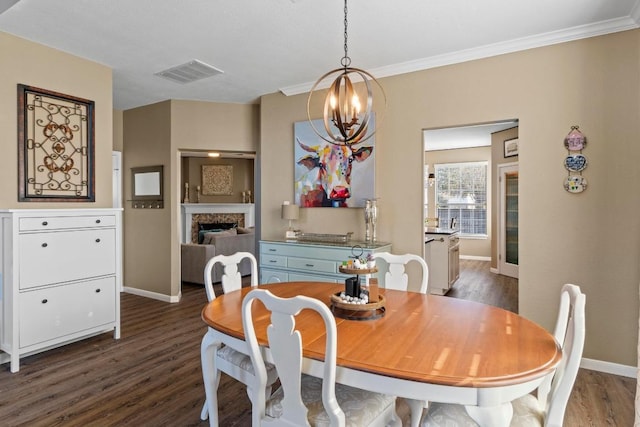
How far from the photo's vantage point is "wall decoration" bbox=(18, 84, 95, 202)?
316cm

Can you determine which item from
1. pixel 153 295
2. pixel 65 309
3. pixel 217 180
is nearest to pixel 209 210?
pixel 217 180

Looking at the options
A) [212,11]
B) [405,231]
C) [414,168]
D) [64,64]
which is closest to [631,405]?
[405,231]

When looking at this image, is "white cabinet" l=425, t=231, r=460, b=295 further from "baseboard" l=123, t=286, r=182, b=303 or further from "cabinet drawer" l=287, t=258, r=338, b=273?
"baseboard" l=123, t=286, r=182, b=303

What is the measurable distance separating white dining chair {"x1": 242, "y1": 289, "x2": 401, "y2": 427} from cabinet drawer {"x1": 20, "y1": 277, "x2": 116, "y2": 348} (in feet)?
8.10

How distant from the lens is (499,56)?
329 centimetres

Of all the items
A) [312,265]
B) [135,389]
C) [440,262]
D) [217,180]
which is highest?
[217,180]

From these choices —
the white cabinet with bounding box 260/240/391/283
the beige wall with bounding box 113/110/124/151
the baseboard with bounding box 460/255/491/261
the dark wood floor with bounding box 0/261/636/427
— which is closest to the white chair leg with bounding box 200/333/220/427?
the dark wood floor with bounding box 0/261/636/427

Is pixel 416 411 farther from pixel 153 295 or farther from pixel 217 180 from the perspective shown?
pixel 217 180

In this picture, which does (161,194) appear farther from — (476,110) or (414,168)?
(476,110)

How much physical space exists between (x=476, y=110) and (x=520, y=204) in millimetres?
960

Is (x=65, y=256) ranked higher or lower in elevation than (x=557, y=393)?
higher

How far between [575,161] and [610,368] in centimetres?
168

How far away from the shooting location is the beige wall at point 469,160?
8477 millimetres

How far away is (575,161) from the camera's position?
2.99 meters
